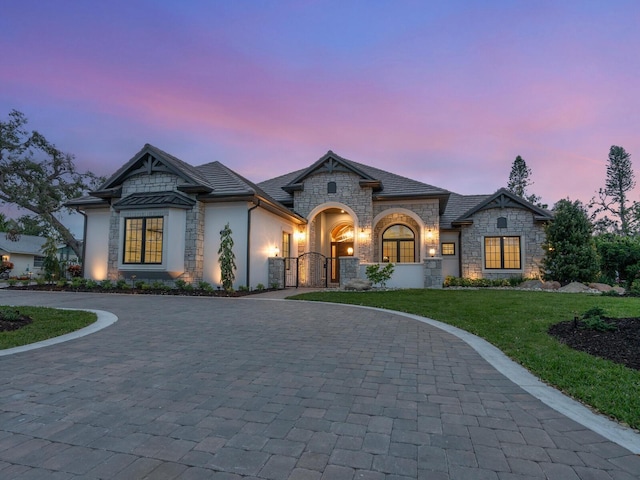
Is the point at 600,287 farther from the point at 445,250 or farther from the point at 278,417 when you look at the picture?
the point at 278,417

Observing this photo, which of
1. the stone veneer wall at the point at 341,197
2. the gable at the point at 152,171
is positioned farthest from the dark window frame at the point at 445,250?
the gable at the point at 152,171

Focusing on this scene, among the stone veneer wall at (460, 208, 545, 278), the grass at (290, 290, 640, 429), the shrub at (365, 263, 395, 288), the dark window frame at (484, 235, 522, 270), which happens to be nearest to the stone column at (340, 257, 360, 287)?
the shrub at (365, 263, 395, 288)

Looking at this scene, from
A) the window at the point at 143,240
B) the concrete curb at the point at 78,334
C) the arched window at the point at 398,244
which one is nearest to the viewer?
the concrete curb at the point at 78,334

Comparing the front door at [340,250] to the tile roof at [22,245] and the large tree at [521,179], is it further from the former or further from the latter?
the large tree at [521,179]

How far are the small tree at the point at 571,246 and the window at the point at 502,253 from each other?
2.05m

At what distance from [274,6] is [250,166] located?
2150 centimetres

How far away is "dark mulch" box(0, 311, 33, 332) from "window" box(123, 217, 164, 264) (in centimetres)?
667

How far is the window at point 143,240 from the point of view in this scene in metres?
13.6

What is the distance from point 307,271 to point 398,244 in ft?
16.8

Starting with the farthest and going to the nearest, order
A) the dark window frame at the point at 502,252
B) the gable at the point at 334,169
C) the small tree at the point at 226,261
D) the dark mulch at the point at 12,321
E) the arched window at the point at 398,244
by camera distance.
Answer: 1. the arched window at the point at 398,244
2. the dark window frame at the point at 502,252
3. the gable at the point at 334,169
4. the small tree at the point at 226,261
5. the dark mulch at the point at 12,321

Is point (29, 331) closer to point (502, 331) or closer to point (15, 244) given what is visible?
point (502, 331)

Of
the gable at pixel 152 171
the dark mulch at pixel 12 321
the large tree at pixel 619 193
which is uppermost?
the large tree at pixel 619 193

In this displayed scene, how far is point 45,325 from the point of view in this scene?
643cm

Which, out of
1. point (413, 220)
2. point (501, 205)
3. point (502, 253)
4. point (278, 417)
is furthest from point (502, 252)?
point (278, 417)
